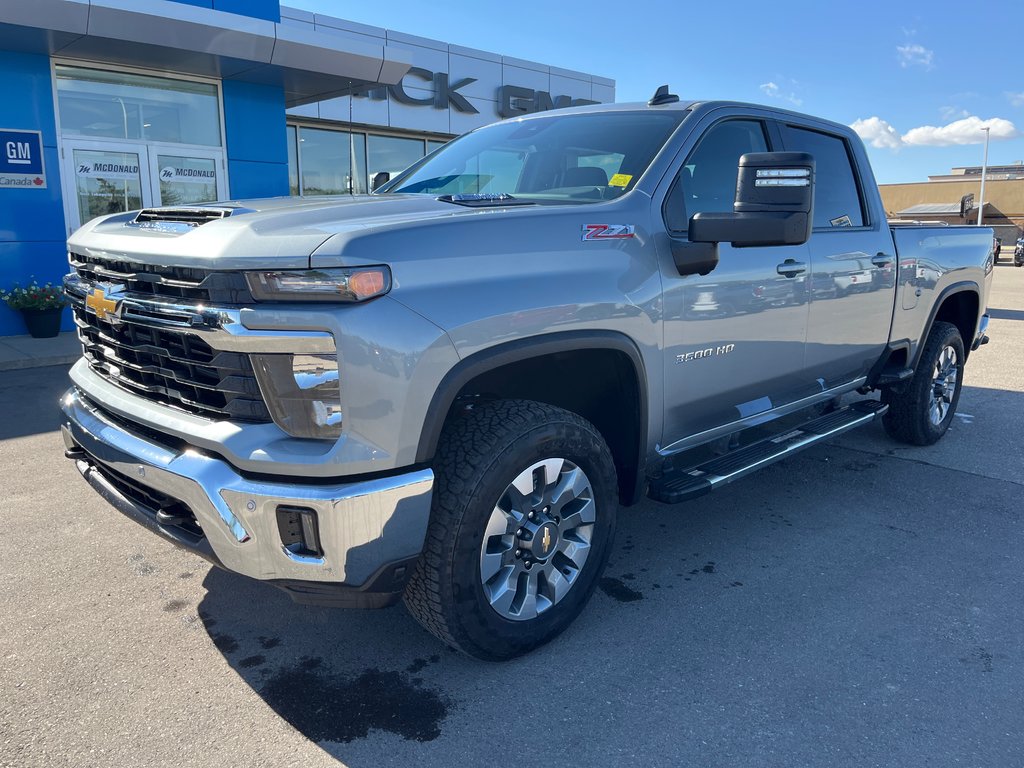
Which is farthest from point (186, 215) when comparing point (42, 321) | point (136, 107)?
point (136, 107)

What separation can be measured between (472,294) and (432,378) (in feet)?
0.98

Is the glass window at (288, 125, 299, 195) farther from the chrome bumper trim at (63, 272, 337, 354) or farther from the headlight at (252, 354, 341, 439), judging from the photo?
the headlight at (252, 354, 341, 439)

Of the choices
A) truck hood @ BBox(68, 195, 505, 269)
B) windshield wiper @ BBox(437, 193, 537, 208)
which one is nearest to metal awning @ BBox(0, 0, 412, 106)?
truck hood @ BBox(68, 195, 505, 269)

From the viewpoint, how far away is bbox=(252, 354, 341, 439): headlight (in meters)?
2.19

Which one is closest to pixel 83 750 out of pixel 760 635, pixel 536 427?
pixel 536 427

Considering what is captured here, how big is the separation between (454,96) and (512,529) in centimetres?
1615

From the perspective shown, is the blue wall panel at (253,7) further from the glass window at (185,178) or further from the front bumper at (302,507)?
the front bumper at (302,507)

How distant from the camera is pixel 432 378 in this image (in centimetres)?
230

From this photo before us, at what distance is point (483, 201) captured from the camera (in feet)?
9.56

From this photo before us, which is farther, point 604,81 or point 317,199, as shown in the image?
point 604,81

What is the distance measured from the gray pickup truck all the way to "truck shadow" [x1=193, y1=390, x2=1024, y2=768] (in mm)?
238

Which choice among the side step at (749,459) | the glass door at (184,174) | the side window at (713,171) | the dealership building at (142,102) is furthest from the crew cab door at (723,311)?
the glass door at (184,174)

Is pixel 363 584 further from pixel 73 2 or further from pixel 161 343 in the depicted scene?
pixel 73 2

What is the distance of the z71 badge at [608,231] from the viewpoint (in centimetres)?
279
